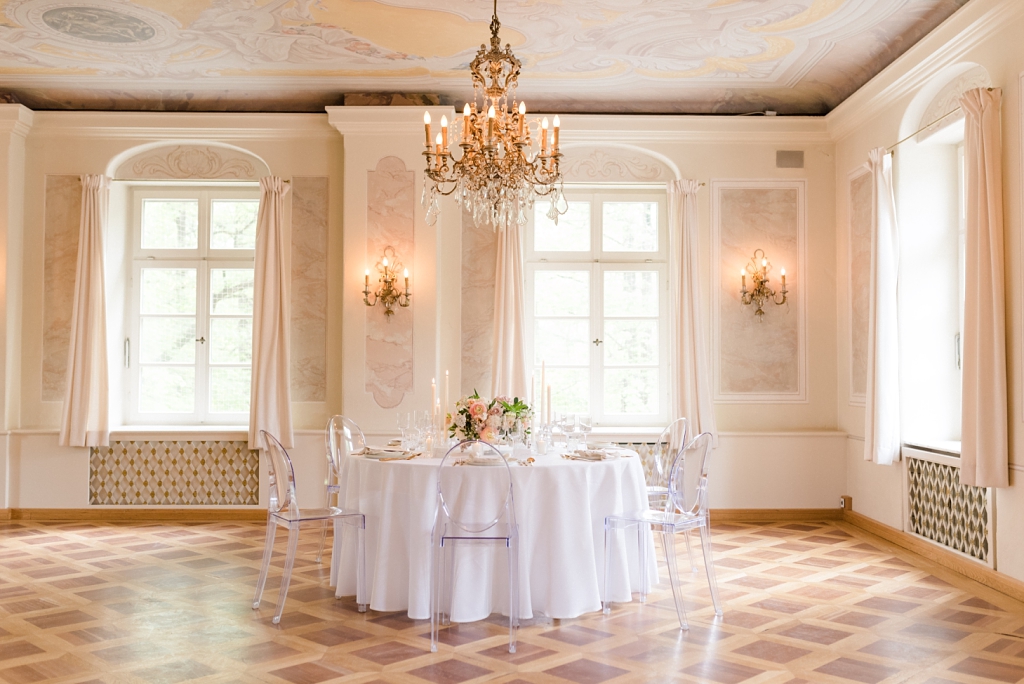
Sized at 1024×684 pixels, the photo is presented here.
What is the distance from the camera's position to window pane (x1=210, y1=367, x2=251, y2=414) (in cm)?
789

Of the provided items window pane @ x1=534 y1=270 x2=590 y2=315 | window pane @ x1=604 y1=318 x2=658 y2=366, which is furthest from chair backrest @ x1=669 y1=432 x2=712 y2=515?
window pane @ x1=534 y1=270 x2=590 y2=315

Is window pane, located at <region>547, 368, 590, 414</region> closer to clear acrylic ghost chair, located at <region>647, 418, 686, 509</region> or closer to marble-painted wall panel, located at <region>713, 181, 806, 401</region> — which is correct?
marble-painted wall panel, located at <region>713, 181, 806, 401</region>

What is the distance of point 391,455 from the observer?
15.9ft

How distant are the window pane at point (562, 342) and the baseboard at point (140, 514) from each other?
284 centimetres

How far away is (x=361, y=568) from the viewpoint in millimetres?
4668

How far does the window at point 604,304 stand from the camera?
25.8 feet

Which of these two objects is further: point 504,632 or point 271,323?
point 271,323

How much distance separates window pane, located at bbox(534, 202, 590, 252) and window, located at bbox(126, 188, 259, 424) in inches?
102

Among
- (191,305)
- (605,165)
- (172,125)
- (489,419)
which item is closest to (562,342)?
(605,165)

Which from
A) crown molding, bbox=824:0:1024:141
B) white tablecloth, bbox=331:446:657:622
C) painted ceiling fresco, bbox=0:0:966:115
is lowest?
white tablecloth, bbox=331:446:657:622

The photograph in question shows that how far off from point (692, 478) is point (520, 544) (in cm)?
326

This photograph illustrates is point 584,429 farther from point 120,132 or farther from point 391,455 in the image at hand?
point 120,132

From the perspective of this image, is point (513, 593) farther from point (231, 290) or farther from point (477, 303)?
point (231, 290)

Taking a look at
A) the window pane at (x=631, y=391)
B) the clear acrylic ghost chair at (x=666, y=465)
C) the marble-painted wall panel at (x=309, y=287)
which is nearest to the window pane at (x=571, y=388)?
the window pane at (x=631, y=391)
